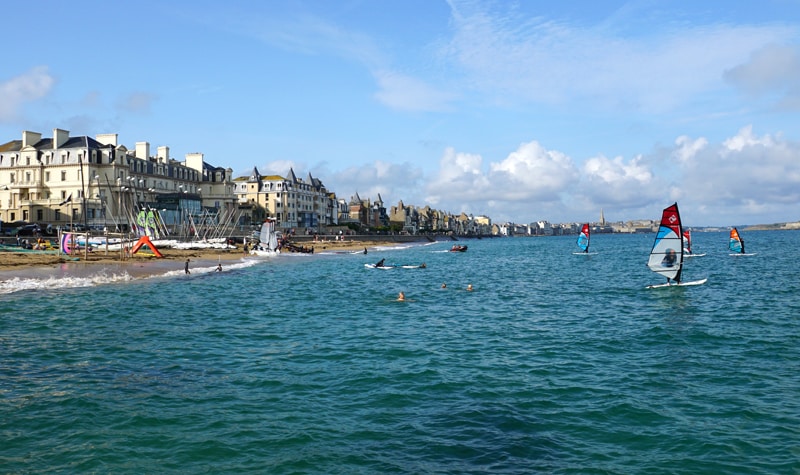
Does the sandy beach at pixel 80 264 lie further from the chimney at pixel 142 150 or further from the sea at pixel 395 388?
the chimney at pixel 142 150

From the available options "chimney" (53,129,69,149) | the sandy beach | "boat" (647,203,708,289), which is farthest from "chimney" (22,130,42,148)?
"boat" (647,203,708,289)

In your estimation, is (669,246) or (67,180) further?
(67,180)

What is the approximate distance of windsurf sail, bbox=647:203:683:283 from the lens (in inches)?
1469

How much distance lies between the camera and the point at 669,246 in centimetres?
3912

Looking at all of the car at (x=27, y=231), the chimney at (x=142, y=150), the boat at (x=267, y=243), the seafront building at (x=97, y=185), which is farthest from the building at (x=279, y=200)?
the car at (x=27, y=231)

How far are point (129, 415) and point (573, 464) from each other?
10.2 metres

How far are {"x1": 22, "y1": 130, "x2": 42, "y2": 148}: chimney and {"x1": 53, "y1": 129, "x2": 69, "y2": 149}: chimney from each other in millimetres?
4627

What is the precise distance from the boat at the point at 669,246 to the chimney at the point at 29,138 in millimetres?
102185

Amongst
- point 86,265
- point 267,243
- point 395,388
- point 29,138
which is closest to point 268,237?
point 267,243

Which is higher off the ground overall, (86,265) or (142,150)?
(142,150)

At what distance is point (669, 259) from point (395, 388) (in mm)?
31166

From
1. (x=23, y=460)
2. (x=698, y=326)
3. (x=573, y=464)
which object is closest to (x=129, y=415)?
(x=23, y=460)

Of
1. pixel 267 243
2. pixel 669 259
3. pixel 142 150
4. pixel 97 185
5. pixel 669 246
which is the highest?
pixel 142 150

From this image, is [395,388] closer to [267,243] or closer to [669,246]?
[669,246]
